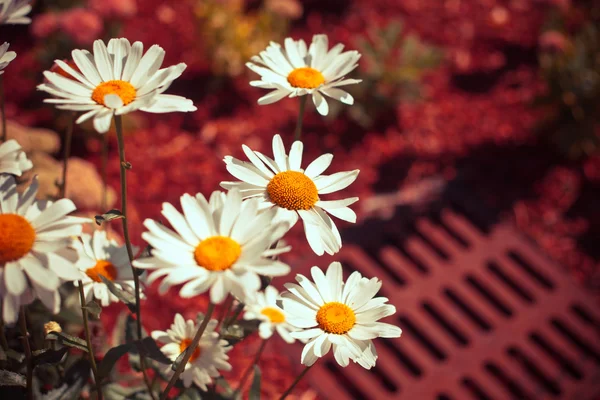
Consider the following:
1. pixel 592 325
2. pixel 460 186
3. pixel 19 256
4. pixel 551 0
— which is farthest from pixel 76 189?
pixel 551 0

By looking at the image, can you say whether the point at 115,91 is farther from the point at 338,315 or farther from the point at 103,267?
the point at 338,315

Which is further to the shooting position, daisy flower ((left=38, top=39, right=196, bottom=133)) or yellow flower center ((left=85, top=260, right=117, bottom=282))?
yellow flower center ((left=85, top=260, right=117, bottom=282))

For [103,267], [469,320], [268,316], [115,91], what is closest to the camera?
[115,91]

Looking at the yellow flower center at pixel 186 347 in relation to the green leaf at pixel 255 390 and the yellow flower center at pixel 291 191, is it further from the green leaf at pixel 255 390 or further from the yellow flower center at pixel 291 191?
the yellow flower center at pixel 291 191

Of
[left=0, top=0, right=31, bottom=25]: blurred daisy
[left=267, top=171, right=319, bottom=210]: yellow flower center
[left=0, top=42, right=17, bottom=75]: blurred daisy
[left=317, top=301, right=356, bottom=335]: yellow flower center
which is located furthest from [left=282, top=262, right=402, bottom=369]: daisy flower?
[left=0, top=0, right=31, bottom=25]: blurred daisy

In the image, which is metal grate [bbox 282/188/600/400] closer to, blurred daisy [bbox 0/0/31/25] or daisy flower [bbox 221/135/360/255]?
daisy flower [bbox 221/135/360/255]

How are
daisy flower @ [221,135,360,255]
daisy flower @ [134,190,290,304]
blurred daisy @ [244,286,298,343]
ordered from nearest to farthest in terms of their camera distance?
daisy flower @ [134,190,290,304] < daisy flower @ [221,135,360,255] < blurred daisy @ [244,286,298,343]

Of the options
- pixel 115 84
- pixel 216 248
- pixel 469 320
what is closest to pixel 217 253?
pixel 216 248
